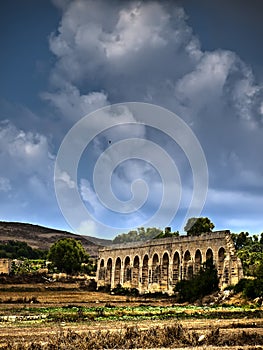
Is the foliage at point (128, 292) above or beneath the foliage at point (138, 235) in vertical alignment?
beneath

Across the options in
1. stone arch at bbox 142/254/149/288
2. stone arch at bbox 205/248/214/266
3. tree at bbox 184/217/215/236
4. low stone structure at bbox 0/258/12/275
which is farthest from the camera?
low stone structure at bbox 0/258/12/275

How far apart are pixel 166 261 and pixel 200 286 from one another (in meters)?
11.5

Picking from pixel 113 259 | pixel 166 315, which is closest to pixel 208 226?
pixel 113 259

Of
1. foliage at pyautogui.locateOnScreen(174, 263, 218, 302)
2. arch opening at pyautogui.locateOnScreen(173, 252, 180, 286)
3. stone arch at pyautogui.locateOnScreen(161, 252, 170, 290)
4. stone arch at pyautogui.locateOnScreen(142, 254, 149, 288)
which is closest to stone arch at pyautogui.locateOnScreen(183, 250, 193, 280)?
arch opening at pyautogui.locateOnScreen(173, 252, 180, 286)

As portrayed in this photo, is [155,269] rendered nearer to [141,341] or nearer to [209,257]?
[209,257]

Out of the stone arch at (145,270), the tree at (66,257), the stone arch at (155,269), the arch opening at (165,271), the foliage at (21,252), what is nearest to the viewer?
the arch opening at (165,271)

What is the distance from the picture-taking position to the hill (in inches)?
6644

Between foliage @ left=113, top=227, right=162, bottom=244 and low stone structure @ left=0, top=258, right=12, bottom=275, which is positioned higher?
foliage @ left=113, top=227, right=162, bottom=244

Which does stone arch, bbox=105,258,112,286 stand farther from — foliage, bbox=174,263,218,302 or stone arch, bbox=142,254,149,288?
foliage, bbox=174,263,218,302

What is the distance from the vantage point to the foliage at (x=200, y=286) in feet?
120

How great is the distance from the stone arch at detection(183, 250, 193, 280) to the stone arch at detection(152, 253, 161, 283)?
484cm

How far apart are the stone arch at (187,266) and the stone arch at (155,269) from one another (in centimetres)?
484

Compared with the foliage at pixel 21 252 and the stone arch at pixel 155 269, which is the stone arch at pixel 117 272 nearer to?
the stone arch at pixel 155 269

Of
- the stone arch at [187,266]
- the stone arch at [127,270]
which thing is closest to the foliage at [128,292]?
the stone arch at [127,270]
